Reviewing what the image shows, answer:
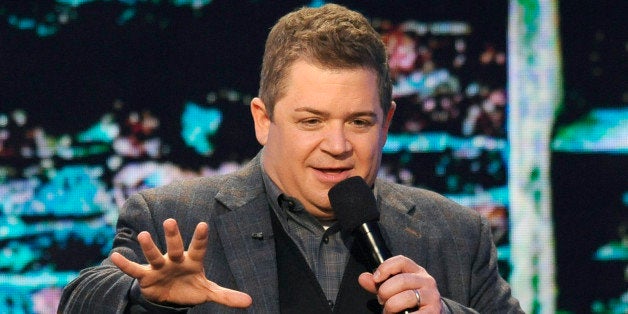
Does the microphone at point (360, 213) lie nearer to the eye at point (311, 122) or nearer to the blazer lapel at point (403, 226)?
the eye at point (311, 122)

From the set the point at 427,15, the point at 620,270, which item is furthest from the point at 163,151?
the point at 620,270

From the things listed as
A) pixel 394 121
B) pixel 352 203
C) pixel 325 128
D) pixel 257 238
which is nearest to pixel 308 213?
pixel 257 238

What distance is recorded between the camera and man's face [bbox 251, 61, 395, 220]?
2.32m

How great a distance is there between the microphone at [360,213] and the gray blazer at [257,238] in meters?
0.29

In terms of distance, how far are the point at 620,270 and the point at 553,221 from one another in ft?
1.08

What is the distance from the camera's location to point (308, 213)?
2492 mm

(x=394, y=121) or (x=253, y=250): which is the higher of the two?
(x=253, y=250)

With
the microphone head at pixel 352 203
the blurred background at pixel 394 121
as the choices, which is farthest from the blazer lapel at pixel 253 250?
the blurred background at pixel 394 121

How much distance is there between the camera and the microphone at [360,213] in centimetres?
197

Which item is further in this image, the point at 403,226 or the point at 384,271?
the point at 403,226

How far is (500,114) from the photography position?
3.97 meters

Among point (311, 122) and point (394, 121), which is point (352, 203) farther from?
point (394, 121)

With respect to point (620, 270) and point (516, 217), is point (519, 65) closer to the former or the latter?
point (516, 217)

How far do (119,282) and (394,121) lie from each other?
6.28 feet
